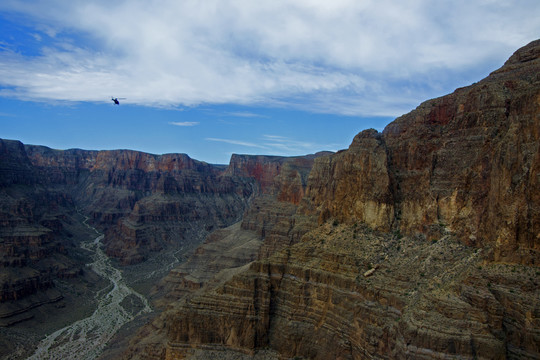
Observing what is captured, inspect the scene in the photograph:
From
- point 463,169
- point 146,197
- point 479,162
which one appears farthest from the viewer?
point 146,197

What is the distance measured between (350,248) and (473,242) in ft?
41.0

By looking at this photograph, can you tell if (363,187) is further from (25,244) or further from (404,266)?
(25,244)

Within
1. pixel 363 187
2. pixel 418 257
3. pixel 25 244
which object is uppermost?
pixel 363 187

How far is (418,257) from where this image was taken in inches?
1479

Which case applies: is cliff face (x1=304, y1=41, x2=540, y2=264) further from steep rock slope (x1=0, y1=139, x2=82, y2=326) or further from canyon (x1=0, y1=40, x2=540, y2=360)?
steep rock slope (x1=0, y1=139, x2=82, y2=326)

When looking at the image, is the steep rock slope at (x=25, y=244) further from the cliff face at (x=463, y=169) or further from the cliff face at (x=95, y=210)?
the cliff face at (x=463, y=169)

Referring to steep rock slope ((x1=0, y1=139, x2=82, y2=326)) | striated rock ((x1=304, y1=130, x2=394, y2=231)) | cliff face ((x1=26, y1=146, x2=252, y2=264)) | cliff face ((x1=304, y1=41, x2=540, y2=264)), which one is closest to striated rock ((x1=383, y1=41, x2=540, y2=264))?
cliff face ((x1=304, y1=41, x2=540, y2=264))

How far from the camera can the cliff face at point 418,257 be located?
95.4ft

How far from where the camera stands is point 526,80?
37375 millimetres

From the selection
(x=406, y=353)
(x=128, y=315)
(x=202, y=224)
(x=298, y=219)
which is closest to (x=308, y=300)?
(x=406, y=353)

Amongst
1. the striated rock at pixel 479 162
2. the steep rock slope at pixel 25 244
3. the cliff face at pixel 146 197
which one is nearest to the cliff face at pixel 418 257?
the striated rock at pixel 479 162

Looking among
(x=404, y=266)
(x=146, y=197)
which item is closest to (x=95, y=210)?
(x=146, y=197)

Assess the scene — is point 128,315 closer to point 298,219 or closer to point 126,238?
point 298,219

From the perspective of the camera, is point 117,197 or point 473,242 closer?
point 473,242
